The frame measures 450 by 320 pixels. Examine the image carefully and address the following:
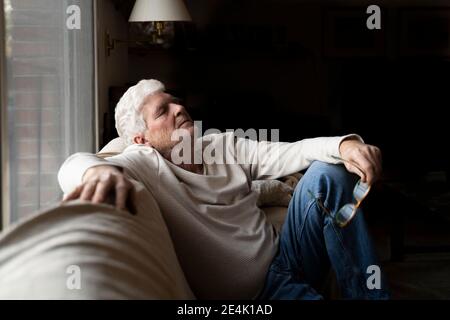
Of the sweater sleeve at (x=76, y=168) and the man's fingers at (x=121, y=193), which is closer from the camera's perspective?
the man's fingers at (x=121, y=193)

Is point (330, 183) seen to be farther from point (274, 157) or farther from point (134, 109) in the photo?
point (134, 109)

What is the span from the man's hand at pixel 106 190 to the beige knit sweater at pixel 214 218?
0.22 m

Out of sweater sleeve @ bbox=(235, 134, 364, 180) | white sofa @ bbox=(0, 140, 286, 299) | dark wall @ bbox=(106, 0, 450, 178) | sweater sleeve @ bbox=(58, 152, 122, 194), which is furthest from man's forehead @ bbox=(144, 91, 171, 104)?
dark wall @ bbox=(106, 0, 450, 178)

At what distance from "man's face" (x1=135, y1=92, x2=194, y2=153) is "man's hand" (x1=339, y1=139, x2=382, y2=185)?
0.43m

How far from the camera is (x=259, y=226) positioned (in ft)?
5.40

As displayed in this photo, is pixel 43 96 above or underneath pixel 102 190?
above

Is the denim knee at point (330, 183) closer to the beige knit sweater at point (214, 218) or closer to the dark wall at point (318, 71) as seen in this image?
the beige knit sweater at point (214, 218)

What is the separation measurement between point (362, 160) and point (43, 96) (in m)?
1.06

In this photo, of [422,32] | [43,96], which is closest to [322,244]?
[43,96]

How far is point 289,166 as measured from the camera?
5.74 feet

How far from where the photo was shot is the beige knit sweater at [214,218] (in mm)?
1483

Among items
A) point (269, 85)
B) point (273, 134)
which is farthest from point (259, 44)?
point (273, 134)

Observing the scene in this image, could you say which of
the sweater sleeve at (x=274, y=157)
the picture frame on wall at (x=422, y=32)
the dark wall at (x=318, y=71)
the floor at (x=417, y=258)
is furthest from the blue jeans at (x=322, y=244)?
the picture frame on wall at (x=422, y=32)

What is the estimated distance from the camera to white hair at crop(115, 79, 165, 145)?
1.78m
